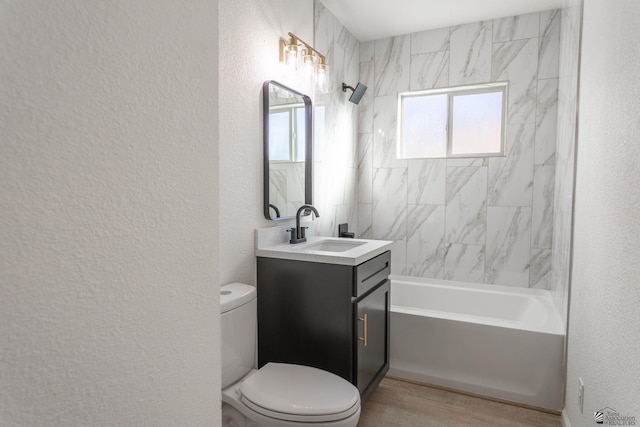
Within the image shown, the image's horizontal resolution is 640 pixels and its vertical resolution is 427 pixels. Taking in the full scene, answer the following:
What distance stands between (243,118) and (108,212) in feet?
5.07

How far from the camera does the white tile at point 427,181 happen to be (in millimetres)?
3291

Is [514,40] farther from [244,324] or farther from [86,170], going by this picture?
[86,170]

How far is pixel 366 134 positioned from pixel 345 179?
1.79ft

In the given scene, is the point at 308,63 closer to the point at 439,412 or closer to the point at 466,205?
the point at 466,205

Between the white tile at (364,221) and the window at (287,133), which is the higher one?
the window at (287,133)

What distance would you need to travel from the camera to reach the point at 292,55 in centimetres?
234

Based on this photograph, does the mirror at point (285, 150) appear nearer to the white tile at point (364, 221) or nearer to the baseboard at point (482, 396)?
the white tile at point (364, 221)

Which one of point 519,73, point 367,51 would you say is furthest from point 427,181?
point 367,51

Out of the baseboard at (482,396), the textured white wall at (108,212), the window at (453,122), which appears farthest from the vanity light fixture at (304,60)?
the baseboard at (482,396)

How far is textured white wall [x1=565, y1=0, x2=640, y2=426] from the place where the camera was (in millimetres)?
1104

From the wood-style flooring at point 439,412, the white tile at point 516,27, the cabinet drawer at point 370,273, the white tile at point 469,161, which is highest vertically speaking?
the white tile at point 516,27

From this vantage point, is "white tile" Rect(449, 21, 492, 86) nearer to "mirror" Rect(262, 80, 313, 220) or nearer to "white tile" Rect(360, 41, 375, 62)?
"white tile" Rect(360, 41, 375, 62)

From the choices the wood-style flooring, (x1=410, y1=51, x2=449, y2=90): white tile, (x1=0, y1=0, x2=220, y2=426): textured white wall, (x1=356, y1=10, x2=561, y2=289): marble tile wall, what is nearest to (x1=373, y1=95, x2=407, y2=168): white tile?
(x1=356, y1=10, x2=561, y2=289): marble tile wall

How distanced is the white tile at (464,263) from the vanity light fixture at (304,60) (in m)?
1.75
